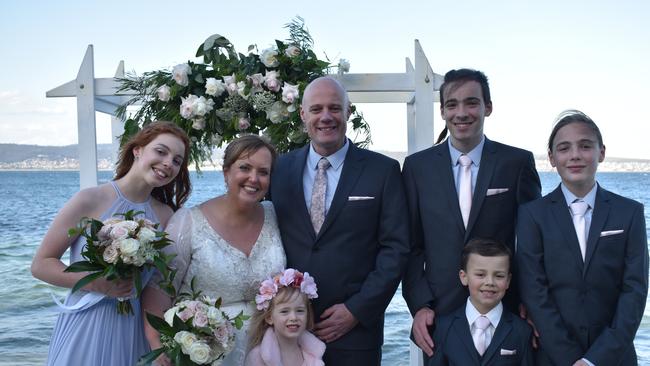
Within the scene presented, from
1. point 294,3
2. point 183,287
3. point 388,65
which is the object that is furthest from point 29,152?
point 183,287

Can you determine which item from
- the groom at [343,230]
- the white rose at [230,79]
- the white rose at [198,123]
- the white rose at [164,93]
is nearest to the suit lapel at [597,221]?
the groom at [343,230]

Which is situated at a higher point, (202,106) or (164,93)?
(164,93)

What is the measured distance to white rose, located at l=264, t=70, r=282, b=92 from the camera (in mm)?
4773

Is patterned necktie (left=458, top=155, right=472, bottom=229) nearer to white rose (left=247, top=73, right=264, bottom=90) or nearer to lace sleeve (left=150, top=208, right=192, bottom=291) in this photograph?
lace sleeve (left=150, top=208, right=192, bottom=291)

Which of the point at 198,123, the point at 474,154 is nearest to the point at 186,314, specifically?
the point at 474,154

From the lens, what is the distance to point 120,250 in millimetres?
3004

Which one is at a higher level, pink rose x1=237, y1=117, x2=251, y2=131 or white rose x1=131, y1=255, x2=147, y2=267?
pink rose x1=237, y1=117, x2=251, y2=131

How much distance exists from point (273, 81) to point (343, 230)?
5.10ft

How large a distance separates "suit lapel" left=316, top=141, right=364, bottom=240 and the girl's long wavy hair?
0.93m

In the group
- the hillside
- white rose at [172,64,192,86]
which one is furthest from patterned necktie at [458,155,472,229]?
the hillside

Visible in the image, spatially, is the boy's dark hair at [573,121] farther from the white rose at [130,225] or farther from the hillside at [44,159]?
the hillside at [44,159]

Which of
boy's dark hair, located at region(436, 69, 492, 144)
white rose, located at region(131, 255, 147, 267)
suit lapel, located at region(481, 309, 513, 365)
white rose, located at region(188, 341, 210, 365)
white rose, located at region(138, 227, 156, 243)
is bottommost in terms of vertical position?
suit lapel, located at region(481, 309, 513, 365)

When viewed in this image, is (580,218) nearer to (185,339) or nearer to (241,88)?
(185,339)

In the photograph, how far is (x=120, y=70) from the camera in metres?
5.15
